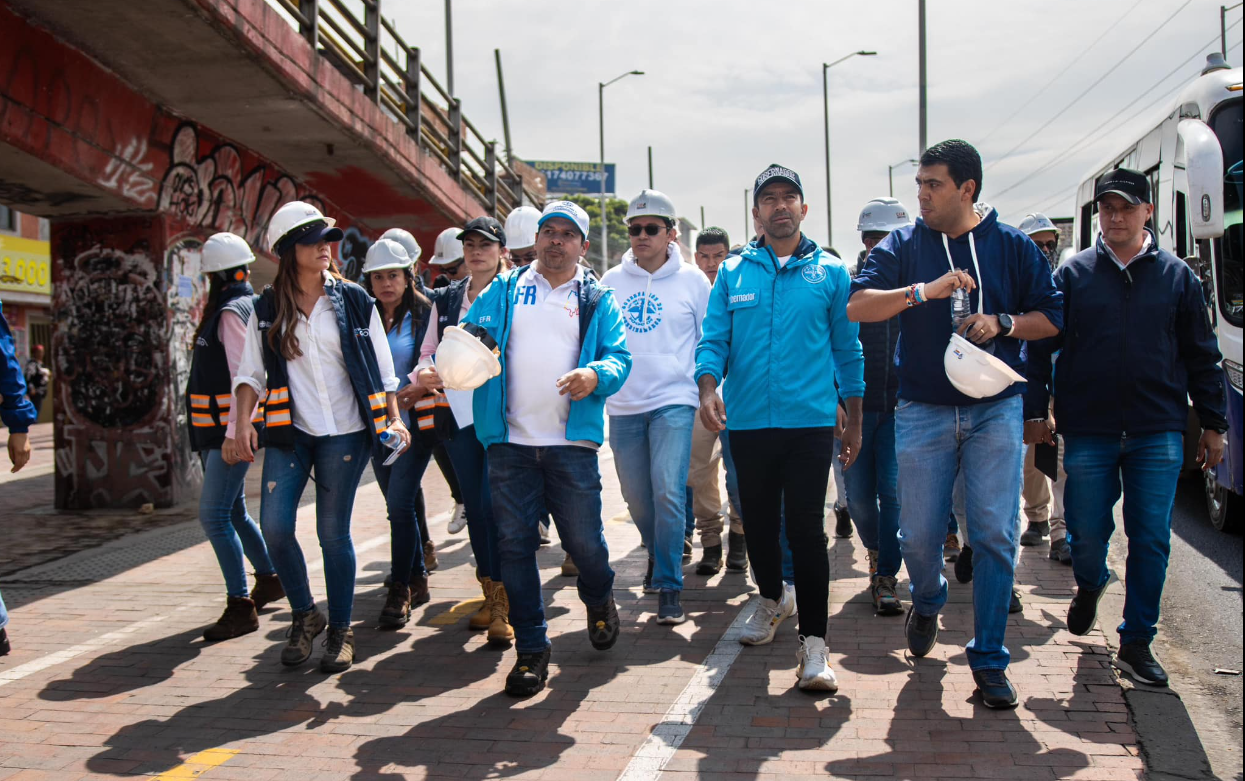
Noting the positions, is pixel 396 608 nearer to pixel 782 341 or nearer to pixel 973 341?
pixel 782 341

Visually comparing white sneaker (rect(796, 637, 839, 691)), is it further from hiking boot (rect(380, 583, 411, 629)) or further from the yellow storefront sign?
the yellow storefront sign

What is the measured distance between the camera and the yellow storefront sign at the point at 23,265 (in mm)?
24609

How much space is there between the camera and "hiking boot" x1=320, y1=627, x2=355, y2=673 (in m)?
4.99

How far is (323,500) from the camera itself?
5070 millimetres

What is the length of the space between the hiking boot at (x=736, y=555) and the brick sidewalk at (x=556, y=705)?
22.1 inches

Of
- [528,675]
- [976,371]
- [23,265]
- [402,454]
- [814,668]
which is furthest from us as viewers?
[23,265]

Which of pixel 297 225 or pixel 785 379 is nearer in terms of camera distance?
pixel 785 379

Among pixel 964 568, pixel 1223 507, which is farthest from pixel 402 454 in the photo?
pixel 1223 507

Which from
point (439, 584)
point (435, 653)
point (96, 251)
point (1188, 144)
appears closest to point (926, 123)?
point (1188, 144)

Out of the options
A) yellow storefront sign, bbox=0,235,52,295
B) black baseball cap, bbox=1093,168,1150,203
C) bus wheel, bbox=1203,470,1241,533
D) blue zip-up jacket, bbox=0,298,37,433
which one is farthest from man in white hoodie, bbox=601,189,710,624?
yellow storefront sign, bbox=0,235,52,295

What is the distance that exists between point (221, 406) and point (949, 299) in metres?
3.58

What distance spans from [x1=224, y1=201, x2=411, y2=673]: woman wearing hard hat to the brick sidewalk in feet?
1.59

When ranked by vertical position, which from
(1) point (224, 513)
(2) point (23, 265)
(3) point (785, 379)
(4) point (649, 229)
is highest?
(2) point (23, 265)

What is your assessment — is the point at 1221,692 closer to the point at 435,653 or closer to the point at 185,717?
the point at 435,653
